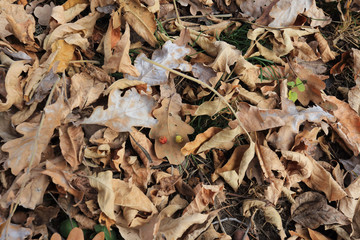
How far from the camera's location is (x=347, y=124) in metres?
2.11

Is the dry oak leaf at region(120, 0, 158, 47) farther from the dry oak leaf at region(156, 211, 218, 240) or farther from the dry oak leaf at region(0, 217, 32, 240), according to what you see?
the dry oak leaf at region(0, 217, 32, 240)

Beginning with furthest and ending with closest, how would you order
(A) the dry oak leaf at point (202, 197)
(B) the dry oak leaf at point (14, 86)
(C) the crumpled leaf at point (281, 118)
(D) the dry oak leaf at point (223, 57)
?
(D) the dry oak leaf at point (223, 57)
(C) the crumpled leaf at point (281, 118)
(A) the dry oak leaf at point (202, 197)
(B) the dry oak leaf at point (14, 86)

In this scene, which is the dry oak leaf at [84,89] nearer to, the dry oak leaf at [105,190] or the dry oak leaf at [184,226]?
the dry oak leaf at [105,190]

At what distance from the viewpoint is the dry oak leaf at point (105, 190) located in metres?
1.56

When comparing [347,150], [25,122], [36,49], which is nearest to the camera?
[25,122]

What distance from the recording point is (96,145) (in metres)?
1.70

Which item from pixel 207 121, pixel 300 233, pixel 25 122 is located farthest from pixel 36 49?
pixel 300 233

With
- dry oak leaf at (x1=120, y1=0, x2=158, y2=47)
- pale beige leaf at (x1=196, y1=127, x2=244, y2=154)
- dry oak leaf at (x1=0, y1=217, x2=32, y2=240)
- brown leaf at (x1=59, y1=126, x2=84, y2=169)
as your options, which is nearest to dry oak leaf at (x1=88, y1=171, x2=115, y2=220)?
brown leaf at (x1=59, y1=126, x2=84, y2=169)

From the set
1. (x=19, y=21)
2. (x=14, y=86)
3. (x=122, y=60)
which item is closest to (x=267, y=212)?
(x=122, y=60)

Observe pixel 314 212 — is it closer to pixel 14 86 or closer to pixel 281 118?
pixel 281 118

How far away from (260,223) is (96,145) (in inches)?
40.5

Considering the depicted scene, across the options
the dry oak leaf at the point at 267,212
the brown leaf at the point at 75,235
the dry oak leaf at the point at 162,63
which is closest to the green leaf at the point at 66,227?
the brown leaf at the point at 75,235

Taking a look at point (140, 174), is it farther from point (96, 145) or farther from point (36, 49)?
point (36, 49)

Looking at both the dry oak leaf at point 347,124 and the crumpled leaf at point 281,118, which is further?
the dry oak leaf at point 347,124
